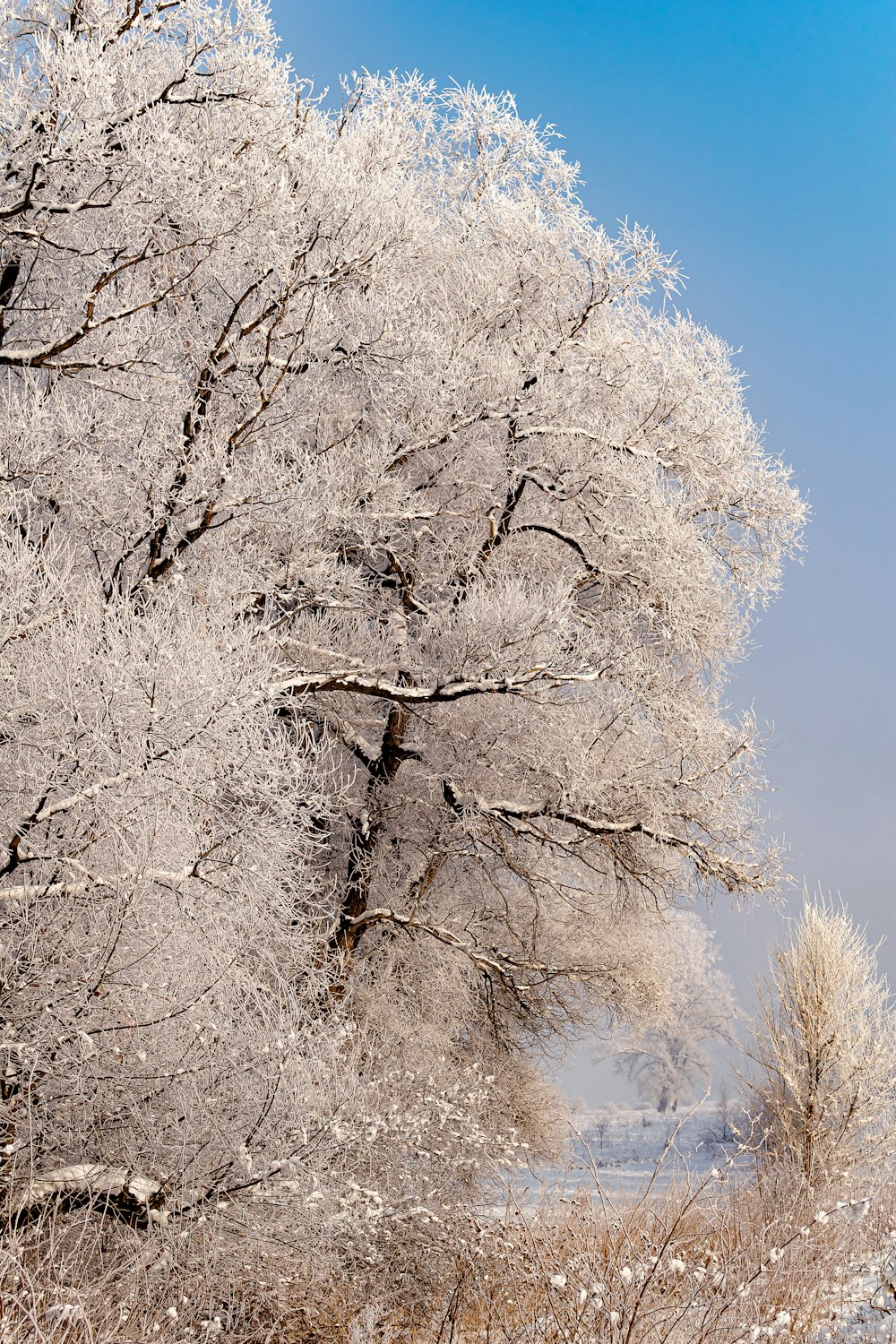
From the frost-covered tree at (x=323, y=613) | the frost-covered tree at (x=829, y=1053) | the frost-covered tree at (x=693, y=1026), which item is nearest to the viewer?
the frost-covered tree at (x=323, y=613)

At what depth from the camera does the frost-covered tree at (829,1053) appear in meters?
11.6

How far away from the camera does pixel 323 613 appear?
10758 mm

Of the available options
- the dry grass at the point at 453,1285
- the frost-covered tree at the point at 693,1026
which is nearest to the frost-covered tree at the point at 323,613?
the dry grass at the point at 453,1285

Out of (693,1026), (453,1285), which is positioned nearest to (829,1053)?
(453,1285)

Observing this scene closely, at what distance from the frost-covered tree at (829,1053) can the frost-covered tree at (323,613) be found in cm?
168

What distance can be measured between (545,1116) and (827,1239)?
6.39 m

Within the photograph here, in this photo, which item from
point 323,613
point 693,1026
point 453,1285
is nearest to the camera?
point 453,1285

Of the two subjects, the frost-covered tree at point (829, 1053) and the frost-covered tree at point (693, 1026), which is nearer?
the frost-covered tree at point (829, 1053)

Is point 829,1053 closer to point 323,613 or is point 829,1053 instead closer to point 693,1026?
point 323,613

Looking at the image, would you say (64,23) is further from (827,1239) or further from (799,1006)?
(799,1006)

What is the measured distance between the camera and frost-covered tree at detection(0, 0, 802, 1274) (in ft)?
18.7

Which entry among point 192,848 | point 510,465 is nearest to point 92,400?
point 192,848

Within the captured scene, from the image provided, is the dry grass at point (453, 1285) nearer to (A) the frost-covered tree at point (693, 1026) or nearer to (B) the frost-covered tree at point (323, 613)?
(B) the frost-covered tree at point (323, 613)

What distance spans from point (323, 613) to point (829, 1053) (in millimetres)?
7238
